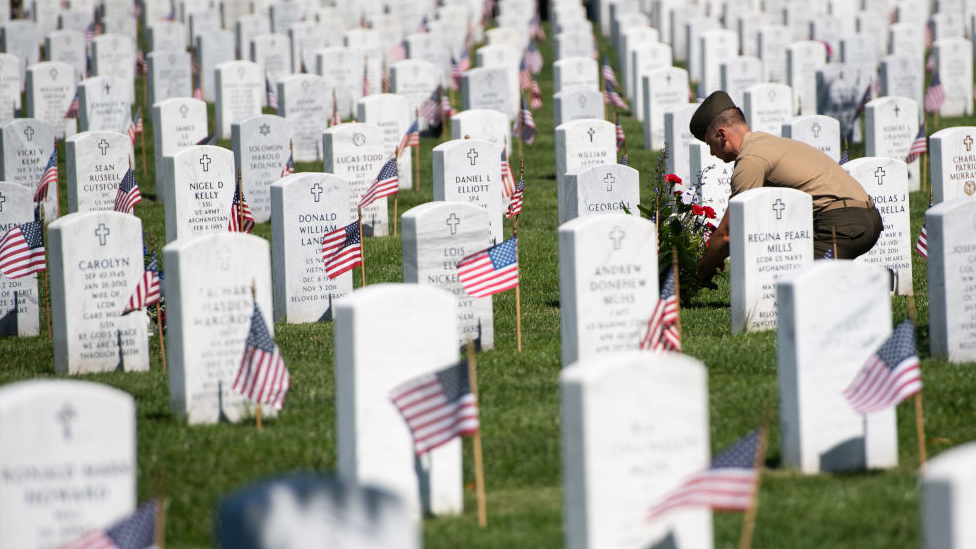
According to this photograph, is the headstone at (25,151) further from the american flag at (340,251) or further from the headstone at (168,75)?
the headstone at (168,75)

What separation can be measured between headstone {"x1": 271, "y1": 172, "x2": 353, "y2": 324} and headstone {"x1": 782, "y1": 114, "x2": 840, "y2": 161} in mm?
5978

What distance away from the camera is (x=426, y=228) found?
10.4 m

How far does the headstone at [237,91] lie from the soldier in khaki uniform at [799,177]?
11398 millimetres

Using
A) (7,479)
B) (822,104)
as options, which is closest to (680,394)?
(7,479)

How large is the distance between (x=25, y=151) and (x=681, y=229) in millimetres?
8613

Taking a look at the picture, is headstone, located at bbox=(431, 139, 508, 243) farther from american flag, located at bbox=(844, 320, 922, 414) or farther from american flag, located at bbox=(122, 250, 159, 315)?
american flag, located at bbox=(844, 320, 922, 414)

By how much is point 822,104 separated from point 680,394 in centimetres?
1631

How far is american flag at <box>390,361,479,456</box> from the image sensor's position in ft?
21.7

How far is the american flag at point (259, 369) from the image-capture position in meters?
8.38

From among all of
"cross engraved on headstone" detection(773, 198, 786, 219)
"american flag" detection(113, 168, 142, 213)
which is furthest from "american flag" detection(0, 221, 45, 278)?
"cross engraved on headstone" detection(773, 198, 786, 219)

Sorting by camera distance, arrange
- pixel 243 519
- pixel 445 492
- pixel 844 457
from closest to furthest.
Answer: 1. pixel 243 519
2. pixel 445 492
3. pixel 844 457

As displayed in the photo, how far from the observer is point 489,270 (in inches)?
396

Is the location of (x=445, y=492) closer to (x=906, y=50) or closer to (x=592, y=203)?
(x=592, y=203)

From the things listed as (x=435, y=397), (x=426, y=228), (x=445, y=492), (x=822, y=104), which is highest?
(x=822, y=104)
